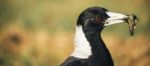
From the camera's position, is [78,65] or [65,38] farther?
[65,38]

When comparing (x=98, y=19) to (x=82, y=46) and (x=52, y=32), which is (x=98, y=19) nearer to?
(x=82, y=46)

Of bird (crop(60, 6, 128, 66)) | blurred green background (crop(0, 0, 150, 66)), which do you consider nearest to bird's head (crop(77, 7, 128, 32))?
bird (crop(60, 6, 128, 66))

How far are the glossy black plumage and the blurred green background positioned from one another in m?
0.13

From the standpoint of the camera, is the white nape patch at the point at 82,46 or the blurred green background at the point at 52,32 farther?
the blurred green background at the point at 52,32

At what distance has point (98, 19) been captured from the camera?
6.97 ft

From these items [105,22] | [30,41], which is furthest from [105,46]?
[30,41]

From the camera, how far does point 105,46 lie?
7.14 ft

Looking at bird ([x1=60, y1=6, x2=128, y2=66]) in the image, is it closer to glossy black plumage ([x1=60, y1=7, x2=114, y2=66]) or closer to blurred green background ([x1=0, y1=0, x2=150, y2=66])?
glossy black plumage ([x1=60, y1=7, x2=114, y2=66])

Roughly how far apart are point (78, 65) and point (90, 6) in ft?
0.64

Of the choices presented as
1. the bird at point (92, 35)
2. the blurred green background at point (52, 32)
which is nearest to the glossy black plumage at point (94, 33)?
the bird at point (92, 35)

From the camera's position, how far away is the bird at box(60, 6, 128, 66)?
2.12m

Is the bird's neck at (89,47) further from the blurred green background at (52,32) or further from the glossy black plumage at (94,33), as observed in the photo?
the blurred green background at (52,32)

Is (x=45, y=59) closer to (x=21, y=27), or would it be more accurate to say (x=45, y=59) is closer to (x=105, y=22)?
(x=21, y=27)

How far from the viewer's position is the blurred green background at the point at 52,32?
2.28m
